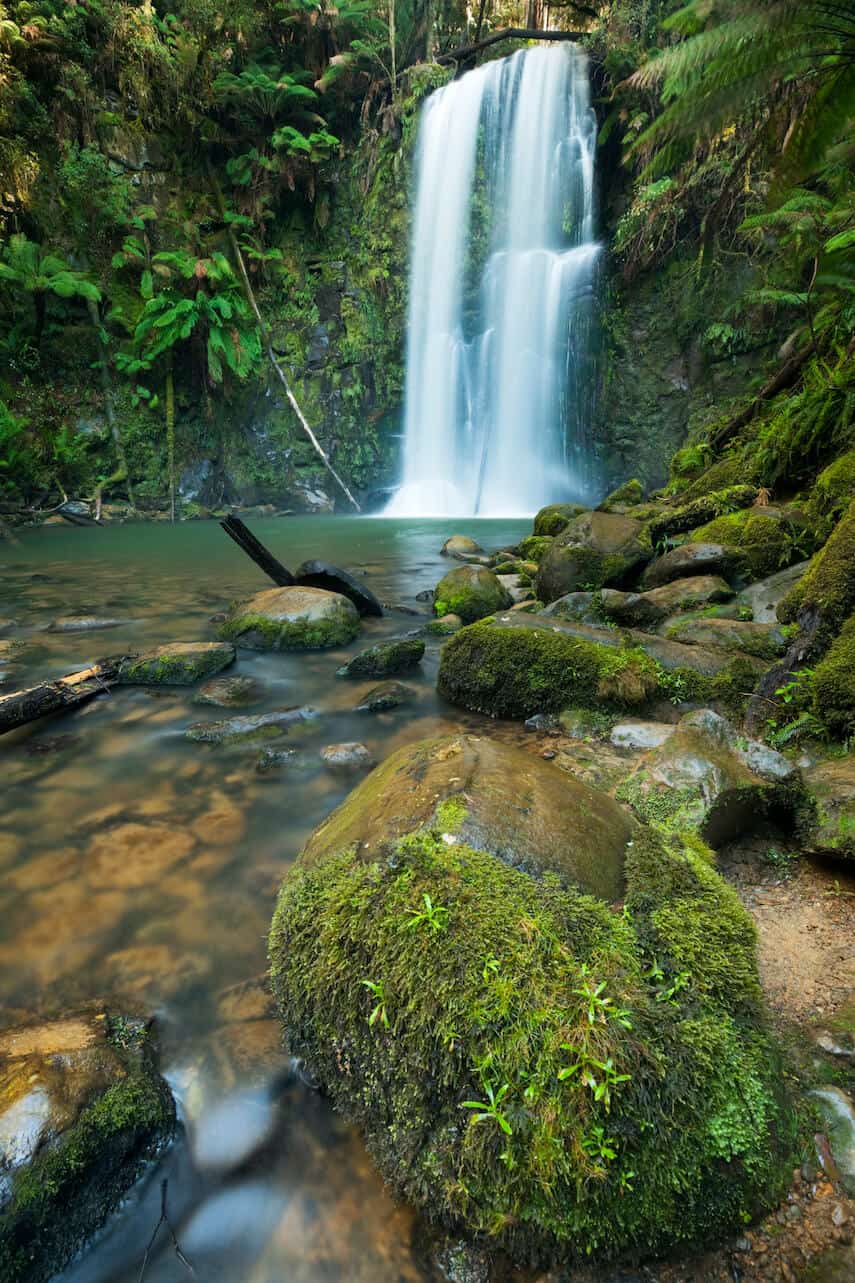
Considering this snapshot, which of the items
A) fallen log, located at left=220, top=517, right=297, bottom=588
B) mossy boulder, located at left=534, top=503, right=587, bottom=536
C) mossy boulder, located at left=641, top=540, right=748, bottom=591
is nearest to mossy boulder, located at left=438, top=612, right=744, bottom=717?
mossy boulder, located at left=641, top=540, right=748, bottom=591

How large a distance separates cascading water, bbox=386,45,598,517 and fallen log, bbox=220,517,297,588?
41.7 ft

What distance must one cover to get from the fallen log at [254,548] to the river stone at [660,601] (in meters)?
3.54

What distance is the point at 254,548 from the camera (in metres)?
6.44

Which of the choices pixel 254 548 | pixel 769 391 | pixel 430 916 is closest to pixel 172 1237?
pixel 430 916

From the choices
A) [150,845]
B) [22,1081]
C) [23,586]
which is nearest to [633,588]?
[150,845]

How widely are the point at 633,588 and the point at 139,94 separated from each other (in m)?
22.2

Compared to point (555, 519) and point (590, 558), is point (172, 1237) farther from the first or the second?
point (555, 519)

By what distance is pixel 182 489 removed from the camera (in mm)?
19172

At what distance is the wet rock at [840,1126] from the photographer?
49.3 inches

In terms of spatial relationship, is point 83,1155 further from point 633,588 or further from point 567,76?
point 567,76

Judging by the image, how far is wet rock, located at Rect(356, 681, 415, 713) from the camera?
4.45 meters

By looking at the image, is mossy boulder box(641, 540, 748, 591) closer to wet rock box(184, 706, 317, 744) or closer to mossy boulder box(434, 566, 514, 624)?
mossy boulder box(434, 566, 514, 624)

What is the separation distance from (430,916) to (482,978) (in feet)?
0.61

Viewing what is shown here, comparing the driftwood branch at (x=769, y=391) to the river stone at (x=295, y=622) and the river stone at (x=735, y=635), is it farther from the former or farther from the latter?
the river stone at (x=295, y=622)
